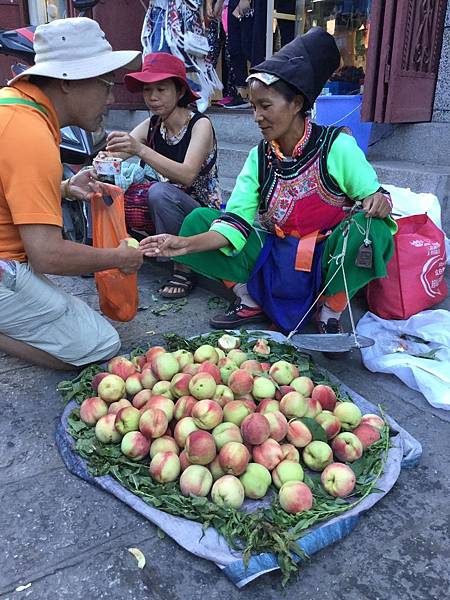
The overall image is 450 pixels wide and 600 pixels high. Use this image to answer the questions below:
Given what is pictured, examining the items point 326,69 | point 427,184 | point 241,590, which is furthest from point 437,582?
point 427,184

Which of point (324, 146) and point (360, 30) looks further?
point (360, 30)

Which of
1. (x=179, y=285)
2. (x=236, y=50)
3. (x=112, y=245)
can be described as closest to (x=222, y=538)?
(x=112, y=245)

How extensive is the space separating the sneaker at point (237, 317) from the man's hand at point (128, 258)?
0.76 meters

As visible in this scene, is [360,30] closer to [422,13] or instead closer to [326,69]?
[422,13]

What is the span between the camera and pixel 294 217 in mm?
2830

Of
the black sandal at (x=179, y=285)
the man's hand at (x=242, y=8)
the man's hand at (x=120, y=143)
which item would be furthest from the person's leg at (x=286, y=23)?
the man's hand at (x=120, y=143)

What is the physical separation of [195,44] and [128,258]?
3698 mm

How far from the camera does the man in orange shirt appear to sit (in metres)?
2.02

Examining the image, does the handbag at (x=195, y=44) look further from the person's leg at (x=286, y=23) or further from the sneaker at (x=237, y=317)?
the sneaker at (x=237, y=317)

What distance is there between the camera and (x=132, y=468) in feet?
6.20

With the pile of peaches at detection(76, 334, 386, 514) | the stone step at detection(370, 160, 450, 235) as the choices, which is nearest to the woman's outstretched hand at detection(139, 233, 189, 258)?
the pile of peaches at detection(76, 334, 386, 514)

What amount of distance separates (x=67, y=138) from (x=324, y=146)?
2109 mm

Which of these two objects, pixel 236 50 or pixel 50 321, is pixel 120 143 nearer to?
pixel 50 321

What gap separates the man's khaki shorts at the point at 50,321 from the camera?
2348mm
